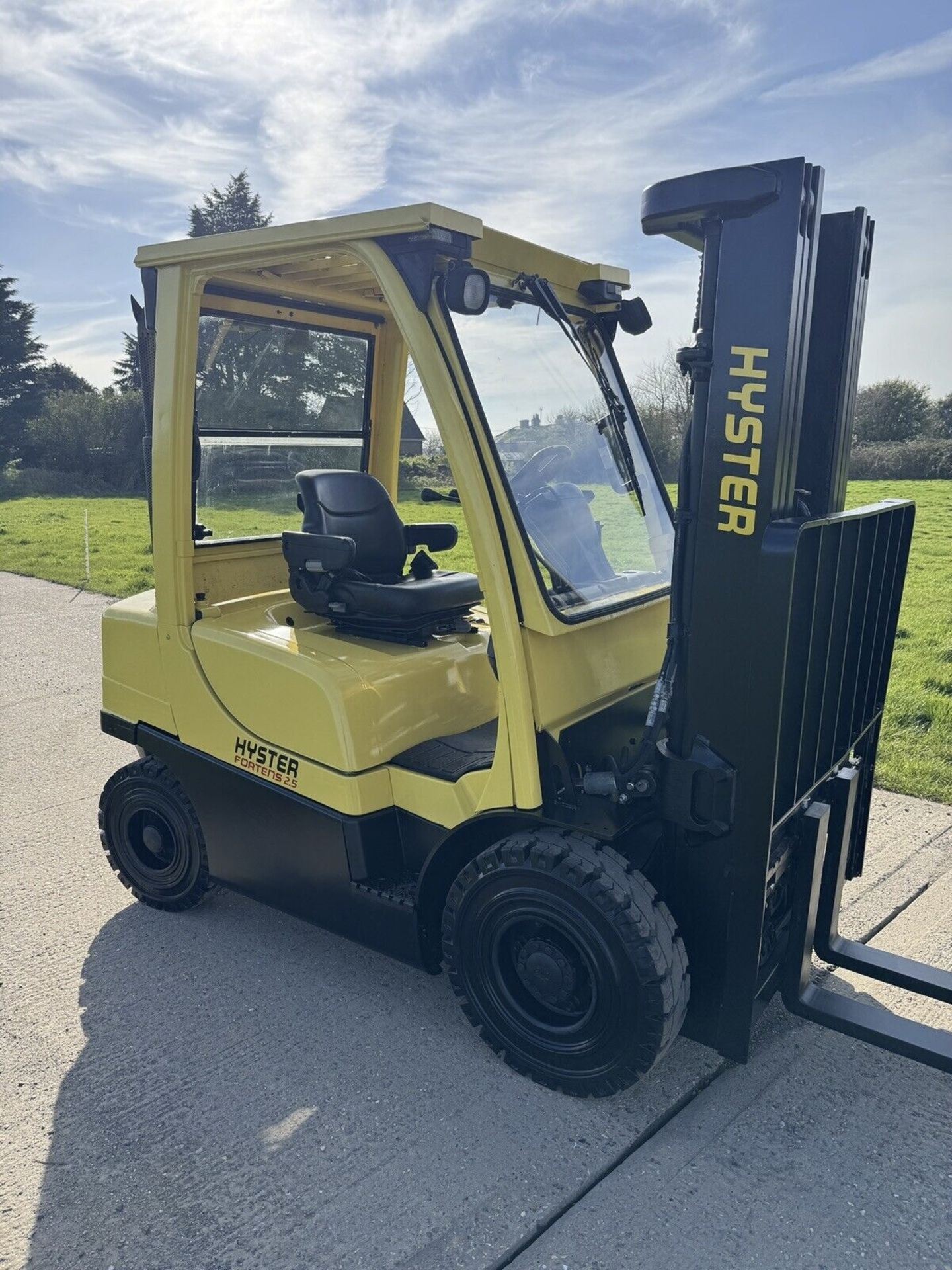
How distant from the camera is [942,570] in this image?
12.5 metres

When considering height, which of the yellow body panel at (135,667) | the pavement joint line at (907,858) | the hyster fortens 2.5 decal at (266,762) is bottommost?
the pavement joint line at (907,858)

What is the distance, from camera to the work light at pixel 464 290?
267 cm

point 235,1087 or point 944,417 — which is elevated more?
point 944,417

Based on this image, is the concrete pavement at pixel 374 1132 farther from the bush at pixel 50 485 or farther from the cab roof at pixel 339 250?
the bush at pixel 50 485

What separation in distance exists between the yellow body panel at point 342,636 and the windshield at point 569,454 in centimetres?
13

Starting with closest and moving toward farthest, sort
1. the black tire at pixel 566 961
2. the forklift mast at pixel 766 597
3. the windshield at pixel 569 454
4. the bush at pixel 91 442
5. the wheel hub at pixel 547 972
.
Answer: the forklift mast at pixel 766 597 < the black tire at pixel 566 961 < the wheel hub at pixel 547 972 < the windshield at pixel 569 454 < the bush at pixel 91 442

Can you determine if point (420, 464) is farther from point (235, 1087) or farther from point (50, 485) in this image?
point (50, 485)

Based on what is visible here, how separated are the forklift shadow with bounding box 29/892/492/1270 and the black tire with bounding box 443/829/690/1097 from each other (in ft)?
0.75

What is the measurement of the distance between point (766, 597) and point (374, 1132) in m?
1.87

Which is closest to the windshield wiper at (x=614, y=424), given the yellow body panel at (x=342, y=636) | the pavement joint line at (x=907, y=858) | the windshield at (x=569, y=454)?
the windshield at (x=569, y=454)

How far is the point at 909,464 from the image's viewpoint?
25188mm

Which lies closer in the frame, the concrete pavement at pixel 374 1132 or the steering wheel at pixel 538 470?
the concrete pavement at pixel 374 1132

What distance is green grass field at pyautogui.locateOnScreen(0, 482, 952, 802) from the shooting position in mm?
5426

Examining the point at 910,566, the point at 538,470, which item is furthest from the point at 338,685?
the point at 910,566
